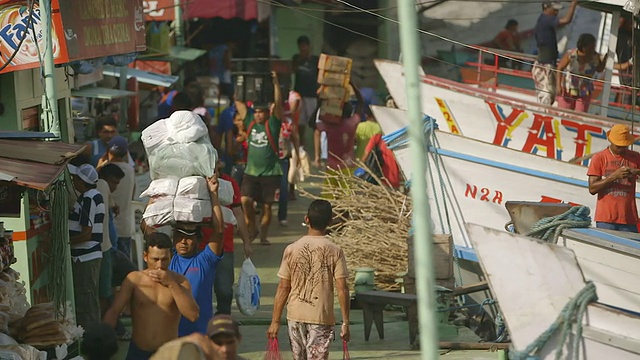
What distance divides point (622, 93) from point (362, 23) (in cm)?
862

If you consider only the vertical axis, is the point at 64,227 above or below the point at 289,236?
above

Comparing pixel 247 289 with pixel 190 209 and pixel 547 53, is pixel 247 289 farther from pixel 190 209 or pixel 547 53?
pixel 547 53

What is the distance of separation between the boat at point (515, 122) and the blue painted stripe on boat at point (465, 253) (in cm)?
246

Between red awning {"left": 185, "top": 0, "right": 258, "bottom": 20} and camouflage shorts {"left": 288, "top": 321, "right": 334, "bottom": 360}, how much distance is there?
17058mm

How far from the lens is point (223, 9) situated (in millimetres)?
25219

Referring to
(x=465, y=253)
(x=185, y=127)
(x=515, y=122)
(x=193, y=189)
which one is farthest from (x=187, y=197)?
(x=515, y=122)

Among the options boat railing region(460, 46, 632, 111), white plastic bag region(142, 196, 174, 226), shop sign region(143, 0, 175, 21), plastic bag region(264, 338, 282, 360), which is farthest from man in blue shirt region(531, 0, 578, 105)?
plastic bag region(264, 338, 282, 360)

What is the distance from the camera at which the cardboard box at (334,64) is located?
60.4 ft

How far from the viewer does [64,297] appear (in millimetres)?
9375

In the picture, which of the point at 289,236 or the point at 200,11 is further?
the point at 200,11

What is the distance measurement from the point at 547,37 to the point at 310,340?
32.5 feet

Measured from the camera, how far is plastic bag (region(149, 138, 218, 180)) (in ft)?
31.8

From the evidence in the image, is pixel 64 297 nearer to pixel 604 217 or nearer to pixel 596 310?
pixel 596 310

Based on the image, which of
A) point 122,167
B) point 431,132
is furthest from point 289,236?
point 122,167
